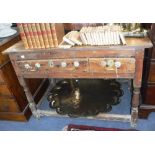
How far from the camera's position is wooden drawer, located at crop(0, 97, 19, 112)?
178 cm

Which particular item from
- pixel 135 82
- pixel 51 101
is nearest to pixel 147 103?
pixel 135 82

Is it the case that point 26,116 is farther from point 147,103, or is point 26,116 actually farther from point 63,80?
point 147,103

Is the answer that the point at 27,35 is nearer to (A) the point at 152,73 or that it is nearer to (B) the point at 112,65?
(B) the point at 112,65

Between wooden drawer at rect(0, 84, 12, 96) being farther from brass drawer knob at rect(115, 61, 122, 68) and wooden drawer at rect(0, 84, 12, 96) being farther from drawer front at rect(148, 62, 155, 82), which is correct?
drawer front at rect(148, 62, 155, 82)

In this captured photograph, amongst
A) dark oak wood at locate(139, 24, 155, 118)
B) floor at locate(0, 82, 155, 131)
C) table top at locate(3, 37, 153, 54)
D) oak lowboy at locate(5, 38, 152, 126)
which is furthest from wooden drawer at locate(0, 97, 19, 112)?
dark oak wood at locate(139, 24, 155, 118)

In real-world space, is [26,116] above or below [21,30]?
below

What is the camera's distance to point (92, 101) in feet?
6.06

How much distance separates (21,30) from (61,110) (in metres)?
0.84

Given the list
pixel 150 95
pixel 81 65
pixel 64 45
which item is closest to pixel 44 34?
pixel 64 45

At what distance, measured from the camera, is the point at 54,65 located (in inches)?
55.6

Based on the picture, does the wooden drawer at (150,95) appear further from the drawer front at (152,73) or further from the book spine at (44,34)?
the book spine at (44,34)

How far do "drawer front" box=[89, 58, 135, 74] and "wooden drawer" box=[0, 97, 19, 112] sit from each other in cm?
89

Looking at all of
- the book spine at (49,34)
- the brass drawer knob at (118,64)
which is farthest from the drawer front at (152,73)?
the book spine at (49,34)

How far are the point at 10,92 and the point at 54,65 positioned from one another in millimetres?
575
